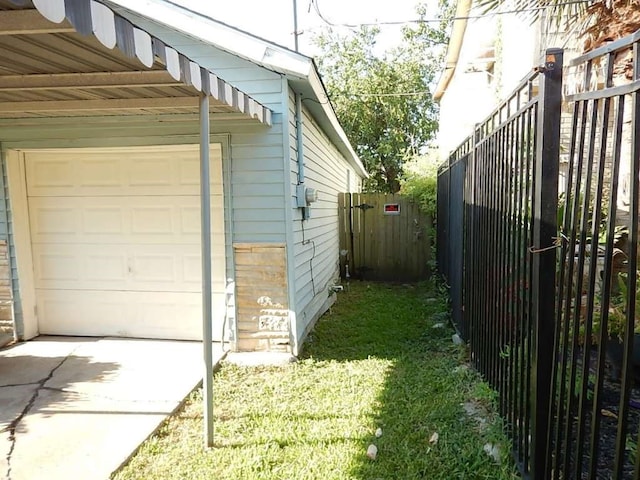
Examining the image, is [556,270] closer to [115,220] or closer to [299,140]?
[299,140]

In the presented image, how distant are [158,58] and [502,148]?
208 centimetres

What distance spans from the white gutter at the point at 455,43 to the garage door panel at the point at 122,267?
6.33m

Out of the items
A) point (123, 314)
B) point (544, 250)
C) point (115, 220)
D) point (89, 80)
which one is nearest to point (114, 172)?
point (115, 220)

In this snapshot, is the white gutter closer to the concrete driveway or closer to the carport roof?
the carport roof

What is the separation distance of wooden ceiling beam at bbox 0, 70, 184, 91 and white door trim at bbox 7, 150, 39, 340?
2.21 metres

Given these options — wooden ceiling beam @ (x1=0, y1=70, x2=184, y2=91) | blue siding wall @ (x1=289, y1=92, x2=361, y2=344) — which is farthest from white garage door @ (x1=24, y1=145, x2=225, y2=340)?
wooden ceiling beam @ (x1=0, y1=70, x2=184, y2=91)

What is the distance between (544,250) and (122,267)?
452cm

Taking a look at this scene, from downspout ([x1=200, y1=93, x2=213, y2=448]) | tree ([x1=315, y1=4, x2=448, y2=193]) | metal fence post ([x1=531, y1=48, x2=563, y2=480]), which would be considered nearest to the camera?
metal fence post ([x1=531, y1=48, x2=563, y2=480])

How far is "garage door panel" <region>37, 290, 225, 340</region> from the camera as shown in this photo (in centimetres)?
497

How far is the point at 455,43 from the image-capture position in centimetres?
1065

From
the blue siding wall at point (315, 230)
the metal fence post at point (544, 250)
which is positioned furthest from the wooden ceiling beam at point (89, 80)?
the metal fence post at point (544, 250)

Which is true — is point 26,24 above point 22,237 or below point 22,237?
above

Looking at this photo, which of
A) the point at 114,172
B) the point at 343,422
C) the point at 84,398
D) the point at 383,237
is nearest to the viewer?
the point at 343,422

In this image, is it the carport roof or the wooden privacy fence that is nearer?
the carport roof
